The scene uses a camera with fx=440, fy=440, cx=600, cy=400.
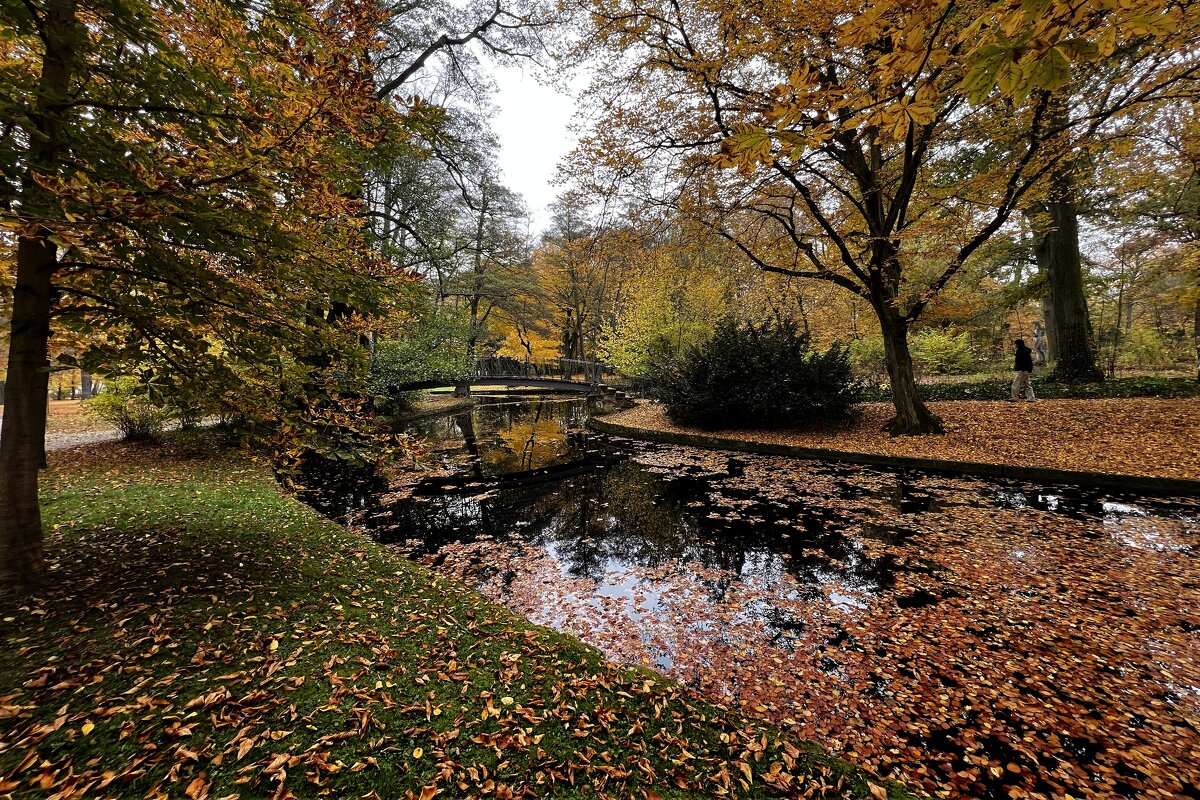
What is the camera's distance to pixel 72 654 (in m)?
2.68

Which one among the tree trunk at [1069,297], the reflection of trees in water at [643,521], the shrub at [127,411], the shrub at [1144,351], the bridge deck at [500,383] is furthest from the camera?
the shrub at [1144,351]

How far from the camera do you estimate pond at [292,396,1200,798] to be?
2.57 m

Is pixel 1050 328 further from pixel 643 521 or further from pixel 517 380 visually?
pixel 517 380

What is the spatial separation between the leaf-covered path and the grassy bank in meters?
9.00

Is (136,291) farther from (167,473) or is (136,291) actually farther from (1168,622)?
(1168,622)

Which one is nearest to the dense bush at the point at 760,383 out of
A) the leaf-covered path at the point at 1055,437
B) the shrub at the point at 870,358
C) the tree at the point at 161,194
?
the leaf-covered path at the point at 1055,437

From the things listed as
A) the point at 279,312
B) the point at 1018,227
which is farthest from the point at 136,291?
the point at 1018,227

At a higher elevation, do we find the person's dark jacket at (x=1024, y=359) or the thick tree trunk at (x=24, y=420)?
the person's dark jacket at (x=1024, y=359)

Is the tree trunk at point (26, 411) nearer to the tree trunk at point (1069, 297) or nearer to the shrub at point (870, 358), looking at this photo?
the tree trunk at point (1069, 297)

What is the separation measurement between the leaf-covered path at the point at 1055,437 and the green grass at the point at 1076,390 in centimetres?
64

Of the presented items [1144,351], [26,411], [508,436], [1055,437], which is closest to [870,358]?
[1144,351]

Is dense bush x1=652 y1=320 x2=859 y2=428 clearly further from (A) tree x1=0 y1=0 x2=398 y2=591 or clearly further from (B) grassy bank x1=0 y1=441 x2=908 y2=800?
(A) tree x1=0 y1=0 x2=398 y2=591

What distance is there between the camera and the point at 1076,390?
1151 centimetres

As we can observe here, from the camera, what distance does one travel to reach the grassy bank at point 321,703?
2113mm
